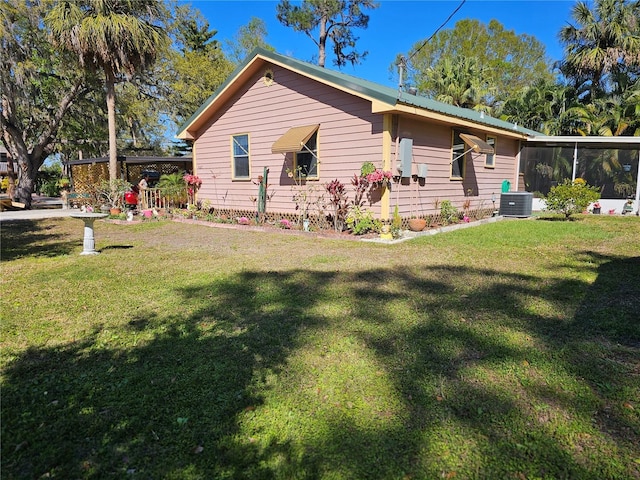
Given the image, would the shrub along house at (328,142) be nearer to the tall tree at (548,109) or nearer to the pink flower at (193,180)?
the pink flower at (193,180)

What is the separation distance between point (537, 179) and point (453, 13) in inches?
330

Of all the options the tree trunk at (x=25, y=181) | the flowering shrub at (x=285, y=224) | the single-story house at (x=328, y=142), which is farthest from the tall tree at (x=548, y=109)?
the tree trunk at (x=25, y=181)

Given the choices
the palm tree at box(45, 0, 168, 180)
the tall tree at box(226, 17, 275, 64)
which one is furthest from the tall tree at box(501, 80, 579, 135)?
the tall tree at box(226, 17, 275, 64)

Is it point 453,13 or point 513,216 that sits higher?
point 453,13

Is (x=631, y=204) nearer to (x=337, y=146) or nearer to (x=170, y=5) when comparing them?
(x=337, y=146)

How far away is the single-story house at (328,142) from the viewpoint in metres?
9.05

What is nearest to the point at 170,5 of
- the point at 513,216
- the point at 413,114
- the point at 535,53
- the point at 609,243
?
the point at 413,114

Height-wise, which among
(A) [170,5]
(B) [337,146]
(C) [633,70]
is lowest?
(B) [337,146]

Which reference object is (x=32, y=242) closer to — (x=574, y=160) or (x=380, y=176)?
(x=380, y=176)

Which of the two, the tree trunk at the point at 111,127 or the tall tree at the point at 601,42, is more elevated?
the tall tree at the point at 601,42

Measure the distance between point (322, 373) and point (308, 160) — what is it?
8233 mm

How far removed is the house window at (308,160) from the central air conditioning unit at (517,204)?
21.1ft

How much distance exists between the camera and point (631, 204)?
13500 mm

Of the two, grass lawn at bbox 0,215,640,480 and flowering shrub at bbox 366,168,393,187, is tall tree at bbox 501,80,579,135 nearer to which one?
flowering shrub at bbox 366,168,393,187
